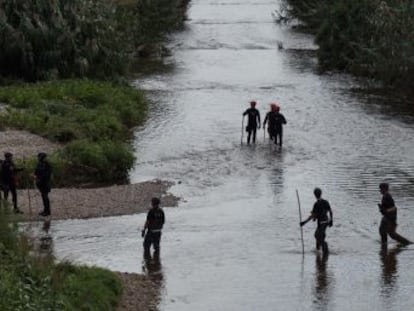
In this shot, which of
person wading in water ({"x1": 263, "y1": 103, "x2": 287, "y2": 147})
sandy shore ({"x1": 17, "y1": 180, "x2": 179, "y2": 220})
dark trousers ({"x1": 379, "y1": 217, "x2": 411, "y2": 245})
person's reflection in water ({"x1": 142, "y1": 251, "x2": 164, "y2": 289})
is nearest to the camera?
person's reflection in water ({"x1": 142, "y1": 251, "x2": 164, "y2": 289})

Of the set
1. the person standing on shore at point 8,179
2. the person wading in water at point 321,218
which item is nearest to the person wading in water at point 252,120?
the person standing on shore at point 8,179

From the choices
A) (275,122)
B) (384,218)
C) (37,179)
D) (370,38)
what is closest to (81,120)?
(275,122)

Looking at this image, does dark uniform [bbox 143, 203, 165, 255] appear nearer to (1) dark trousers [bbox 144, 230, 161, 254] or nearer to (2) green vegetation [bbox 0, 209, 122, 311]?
(1) dark trousers [bbox 144, 230, 161, 254]

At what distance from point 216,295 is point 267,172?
549 inches

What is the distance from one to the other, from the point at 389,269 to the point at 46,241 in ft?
24.6

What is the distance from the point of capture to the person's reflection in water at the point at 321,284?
17250mm

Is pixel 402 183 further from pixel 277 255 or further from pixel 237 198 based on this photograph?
pixel 277 255

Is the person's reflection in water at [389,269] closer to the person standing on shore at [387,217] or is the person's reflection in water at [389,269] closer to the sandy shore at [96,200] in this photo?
the person standing on shore at [387,217]

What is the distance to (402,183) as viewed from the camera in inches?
1158

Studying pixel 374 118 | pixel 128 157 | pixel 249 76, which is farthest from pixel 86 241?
pixel 249 76

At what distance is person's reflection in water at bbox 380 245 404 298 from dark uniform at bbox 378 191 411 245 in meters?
0.24

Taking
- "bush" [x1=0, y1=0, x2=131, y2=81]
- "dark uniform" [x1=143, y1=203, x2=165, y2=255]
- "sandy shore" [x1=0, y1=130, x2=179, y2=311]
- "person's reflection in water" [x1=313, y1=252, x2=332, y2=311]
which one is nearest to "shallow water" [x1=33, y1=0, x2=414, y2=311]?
"person's reflection in water" [x1=313, y1=252, x2=332, y2=311]

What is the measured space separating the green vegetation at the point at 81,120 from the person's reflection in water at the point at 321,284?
11.2m

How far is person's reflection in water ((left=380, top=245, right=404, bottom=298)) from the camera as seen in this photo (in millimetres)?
17984
